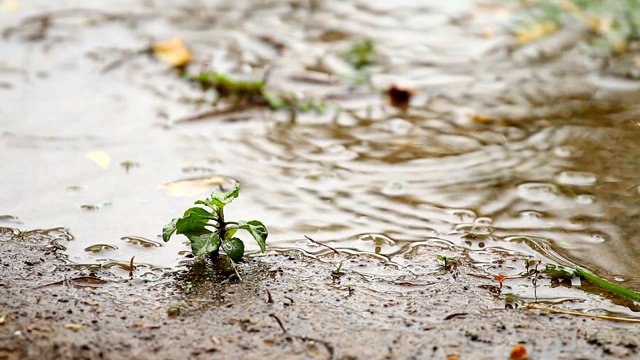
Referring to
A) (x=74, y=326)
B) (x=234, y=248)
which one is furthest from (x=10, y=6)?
(x=74, y=326)

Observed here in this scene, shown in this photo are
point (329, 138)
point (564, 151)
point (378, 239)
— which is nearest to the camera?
point (378, 239)

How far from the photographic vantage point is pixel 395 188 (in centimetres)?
301

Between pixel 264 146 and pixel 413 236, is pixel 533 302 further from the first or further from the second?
pixel 264 146

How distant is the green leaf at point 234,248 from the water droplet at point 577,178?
1.42 meters

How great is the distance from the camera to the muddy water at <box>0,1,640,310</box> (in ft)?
8.89

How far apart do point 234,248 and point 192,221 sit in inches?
6.2

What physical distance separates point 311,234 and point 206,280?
50 centimetres

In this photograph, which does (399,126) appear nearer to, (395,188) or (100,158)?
(395,188)

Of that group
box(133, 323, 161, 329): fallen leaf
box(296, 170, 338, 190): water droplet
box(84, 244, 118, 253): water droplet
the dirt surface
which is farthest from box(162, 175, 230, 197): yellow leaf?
box(133, 323, 161, 329): fallen leaf

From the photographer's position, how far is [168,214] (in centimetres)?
278

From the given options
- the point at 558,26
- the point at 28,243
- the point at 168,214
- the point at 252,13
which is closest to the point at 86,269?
the point at 28,243

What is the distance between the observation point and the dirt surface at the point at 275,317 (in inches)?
79.0

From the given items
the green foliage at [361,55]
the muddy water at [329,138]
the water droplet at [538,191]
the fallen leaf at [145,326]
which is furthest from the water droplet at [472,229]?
the green foliage at [361,55]

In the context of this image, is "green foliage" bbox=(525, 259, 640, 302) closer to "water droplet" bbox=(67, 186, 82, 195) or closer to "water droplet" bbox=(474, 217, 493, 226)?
"water droplet" bbox=(474, 217, 493, 226)
